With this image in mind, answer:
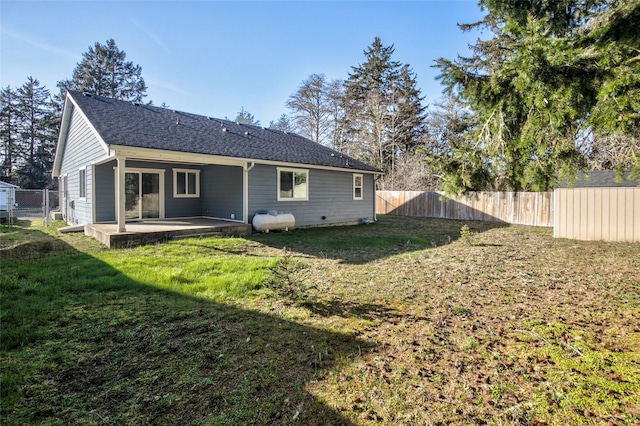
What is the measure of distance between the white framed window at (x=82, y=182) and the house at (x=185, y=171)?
0.04m

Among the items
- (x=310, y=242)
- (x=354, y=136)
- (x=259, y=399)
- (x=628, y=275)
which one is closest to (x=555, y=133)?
(x=628, y=275)

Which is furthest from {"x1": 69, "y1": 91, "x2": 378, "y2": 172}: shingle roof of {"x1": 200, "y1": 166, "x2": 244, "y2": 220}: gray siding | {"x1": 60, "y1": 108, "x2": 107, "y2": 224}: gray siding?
{"x1": 200, "y1": 166, "x2": 244, "y2": 220}: gray siding

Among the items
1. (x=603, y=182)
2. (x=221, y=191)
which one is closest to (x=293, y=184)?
(x=221, y=191)

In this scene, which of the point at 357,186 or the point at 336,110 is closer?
the point at 357,186

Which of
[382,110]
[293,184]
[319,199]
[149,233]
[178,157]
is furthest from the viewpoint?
[382,110]

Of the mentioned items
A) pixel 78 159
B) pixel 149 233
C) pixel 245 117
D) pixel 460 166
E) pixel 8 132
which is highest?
Result: pixel 245 117

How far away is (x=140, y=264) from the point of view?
5.85 metres

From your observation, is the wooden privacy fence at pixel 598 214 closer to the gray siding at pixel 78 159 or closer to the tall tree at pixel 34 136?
the gray siding at pixel 78 159

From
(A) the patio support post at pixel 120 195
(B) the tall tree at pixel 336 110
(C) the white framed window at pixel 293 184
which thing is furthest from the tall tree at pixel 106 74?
(A) the patio support post at pixel 120 195

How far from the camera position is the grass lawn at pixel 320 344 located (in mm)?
1988

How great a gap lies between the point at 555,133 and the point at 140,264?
674cm

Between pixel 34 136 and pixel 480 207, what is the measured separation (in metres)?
38.8

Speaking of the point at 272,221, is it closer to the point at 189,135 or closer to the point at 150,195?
the point at 189,135

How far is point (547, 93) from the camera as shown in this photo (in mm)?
3557
